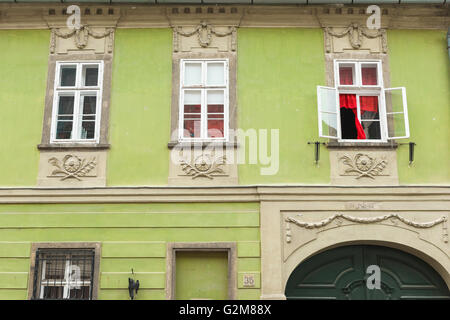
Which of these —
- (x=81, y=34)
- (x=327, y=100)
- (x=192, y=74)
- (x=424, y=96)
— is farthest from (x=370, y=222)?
(x=81, y=34)

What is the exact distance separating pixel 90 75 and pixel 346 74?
179 inches

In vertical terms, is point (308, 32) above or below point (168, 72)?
above

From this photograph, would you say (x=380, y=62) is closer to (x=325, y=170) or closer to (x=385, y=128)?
(x=385, y=128)

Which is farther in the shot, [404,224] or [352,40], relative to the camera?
[352,40]

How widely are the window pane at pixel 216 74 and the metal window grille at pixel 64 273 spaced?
3526mm

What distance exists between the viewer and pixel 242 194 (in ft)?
33.2

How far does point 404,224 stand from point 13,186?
21.3 feet

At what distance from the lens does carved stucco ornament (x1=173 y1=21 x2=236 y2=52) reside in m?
10.8

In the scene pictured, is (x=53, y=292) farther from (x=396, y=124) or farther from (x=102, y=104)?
(x=396, y=124)

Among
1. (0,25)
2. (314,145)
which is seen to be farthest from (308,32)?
(0,25)

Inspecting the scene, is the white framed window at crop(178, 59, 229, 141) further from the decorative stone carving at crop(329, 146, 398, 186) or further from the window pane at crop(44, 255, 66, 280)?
the window pane at crop(44, 255, 66, 280)

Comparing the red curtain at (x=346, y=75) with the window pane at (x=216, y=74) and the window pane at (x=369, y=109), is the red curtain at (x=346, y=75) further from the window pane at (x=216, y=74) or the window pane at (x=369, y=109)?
the window pane at (x=216, y=74)

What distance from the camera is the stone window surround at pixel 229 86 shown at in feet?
34.1

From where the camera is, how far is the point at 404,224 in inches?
393
